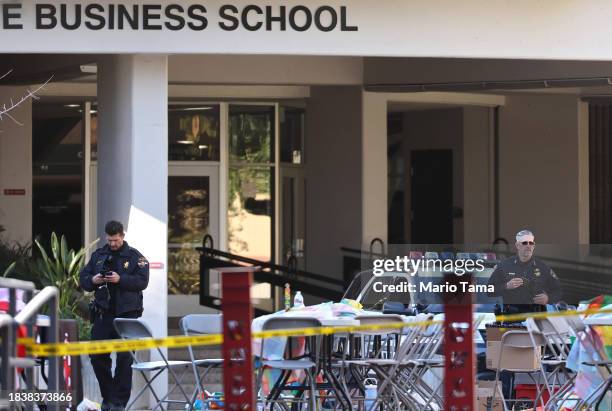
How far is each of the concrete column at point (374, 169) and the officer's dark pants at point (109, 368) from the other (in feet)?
23.7

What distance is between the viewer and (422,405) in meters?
11.3

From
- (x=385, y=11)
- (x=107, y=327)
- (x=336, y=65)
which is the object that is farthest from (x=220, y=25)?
(x=336, y=65)

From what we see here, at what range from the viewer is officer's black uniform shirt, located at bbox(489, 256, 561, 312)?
12797 mm

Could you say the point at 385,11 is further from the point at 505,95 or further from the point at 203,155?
the point at 505,95

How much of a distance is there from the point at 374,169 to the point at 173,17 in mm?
6682

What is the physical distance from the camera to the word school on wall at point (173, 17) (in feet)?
40.6

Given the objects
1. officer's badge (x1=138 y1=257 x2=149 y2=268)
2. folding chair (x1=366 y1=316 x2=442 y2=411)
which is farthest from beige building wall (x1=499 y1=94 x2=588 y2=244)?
officer's badge (x1=138 y1=257 x2=149 y2=268)

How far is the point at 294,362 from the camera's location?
10.3 metres

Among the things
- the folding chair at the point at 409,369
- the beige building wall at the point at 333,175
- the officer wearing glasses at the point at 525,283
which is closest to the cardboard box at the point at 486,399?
the folding chair at the point at 409,369

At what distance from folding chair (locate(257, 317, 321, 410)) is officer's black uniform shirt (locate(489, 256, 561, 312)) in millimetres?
2676

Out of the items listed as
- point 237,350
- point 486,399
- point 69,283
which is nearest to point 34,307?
point 237,350

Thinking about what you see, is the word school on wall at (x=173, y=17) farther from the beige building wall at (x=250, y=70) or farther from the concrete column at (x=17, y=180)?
the concrete column at (x=17, y=180)

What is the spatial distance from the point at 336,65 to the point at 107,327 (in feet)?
24.6

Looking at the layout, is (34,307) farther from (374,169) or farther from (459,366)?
(374,169)
